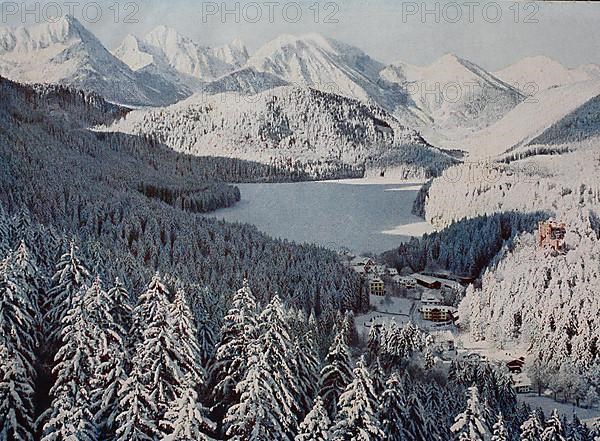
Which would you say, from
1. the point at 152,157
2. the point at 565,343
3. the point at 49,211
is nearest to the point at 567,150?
the point at 152,157

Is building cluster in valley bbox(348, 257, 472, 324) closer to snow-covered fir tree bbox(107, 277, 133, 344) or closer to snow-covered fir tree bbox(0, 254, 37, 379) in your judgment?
snow-covered fir tree bbox(107, 277, 133, 344)

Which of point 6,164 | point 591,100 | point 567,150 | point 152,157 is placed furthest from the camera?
point 591,100

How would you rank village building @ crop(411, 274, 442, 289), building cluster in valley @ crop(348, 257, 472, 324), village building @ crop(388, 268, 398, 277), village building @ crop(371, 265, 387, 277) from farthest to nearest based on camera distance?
village building @ crop(388, 268, 398, 277) → village building @ crop(371, 265, 387, 277) → village building @ crop(411, 274, 442, 289) → building cluster in valley @ crop(348, 257, 472, 324)

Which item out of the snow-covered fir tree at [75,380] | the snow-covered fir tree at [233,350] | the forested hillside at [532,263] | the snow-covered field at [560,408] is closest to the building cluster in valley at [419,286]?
the forested hillside at [532,263]

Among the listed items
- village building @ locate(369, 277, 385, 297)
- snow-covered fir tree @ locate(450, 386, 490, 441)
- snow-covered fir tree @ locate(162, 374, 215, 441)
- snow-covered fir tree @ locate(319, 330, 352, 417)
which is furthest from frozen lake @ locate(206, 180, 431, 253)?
snow-covered fir tree @ locate(162, 374, 215, 441)

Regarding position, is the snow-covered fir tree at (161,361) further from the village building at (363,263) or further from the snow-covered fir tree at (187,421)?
the village building at (363,263)

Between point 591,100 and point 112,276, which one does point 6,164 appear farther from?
point 591,100

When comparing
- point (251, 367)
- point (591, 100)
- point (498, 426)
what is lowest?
point (498, 426)

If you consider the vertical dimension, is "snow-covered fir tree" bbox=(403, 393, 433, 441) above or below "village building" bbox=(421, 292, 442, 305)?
above
